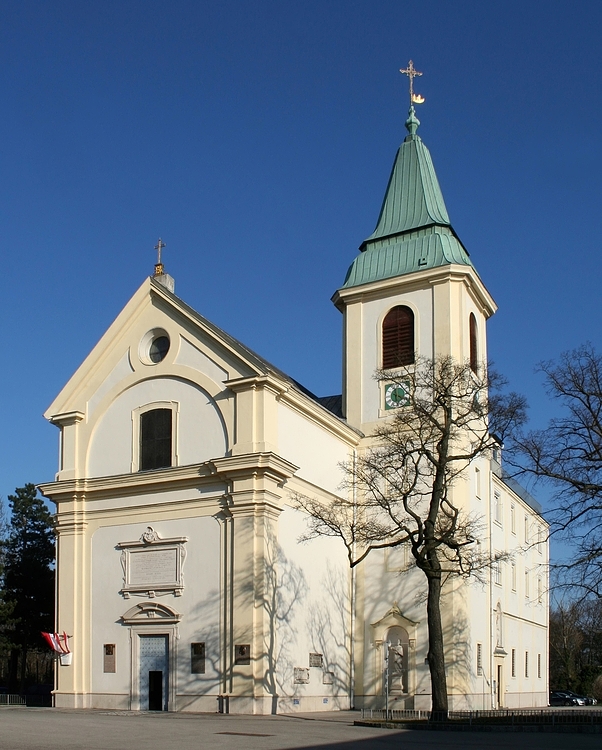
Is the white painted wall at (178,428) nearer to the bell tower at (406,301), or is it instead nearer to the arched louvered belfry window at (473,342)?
the bell tower at (406,301)

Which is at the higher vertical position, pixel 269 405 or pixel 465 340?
pixel 465 340

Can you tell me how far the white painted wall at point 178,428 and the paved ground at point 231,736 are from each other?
28.1 ft

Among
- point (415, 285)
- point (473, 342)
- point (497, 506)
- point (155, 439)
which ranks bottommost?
point (497, 506)

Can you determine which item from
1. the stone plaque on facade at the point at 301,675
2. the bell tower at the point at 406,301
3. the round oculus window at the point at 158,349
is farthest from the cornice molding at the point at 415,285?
the stone plaque on facade at the point at 301,675

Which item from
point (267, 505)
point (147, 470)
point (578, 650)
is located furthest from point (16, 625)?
point (578, 650)

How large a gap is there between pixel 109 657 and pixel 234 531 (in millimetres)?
6347

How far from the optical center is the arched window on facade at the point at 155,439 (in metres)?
31.6

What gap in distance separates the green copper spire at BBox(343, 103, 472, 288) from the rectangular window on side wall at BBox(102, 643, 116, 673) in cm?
1682

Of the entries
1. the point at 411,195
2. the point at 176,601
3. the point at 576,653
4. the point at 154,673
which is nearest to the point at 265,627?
the point at 176,601

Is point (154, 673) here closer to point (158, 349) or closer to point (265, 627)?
point (265, 627)

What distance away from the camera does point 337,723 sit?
25.0m

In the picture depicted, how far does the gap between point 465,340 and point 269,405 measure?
397 inches

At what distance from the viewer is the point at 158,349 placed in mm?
33375

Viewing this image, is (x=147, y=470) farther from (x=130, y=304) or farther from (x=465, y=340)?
(x=465, y=340)
